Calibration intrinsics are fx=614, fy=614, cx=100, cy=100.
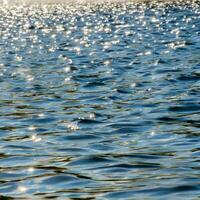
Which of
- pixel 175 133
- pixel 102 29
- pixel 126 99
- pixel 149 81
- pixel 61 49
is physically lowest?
pixel 175 133

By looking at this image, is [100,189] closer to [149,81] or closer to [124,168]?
[124,168]

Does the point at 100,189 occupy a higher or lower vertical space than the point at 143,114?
lower

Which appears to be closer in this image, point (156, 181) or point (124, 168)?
point (156, 181)

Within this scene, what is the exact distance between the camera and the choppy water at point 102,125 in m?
11.5

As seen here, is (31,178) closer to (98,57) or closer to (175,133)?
(175,133)

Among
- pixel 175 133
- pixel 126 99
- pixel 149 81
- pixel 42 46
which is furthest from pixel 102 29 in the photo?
pixel 175 133

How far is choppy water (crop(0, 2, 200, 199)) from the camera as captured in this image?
1152 cm

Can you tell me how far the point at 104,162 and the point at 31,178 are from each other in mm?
1770

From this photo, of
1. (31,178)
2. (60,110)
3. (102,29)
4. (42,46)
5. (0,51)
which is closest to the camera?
(31,178)

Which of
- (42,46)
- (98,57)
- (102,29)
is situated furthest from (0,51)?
(102,29)

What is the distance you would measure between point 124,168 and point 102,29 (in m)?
48.5

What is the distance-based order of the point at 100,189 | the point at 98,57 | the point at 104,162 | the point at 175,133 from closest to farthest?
the point at 100,189 → the point at 104,162 → the point at 175,133 → the point at 98,57

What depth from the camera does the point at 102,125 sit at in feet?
55.5

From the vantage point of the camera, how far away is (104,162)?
1302cm
